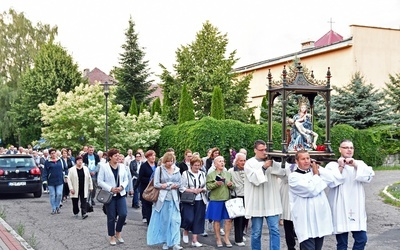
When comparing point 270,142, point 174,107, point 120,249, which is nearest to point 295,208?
point 270,142

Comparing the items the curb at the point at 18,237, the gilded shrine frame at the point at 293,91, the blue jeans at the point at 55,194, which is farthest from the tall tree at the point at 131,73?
the gilded shrine frame at the point at 293,91

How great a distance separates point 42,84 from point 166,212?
39250 millimetres

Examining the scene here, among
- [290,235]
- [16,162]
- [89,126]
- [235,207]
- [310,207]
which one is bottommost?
[290,235]

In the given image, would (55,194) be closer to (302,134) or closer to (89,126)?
(302,134)

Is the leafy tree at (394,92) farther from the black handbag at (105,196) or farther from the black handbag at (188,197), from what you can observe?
the black handbag at (105,196)

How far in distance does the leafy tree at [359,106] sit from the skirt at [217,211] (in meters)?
24.5

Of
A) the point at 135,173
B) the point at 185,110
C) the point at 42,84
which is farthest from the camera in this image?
the point at 42,84

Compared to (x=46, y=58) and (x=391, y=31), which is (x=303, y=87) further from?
(x=46, y=58)

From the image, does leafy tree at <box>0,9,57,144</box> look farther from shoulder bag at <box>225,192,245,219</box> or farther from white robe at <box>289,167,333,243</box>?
white robe at <box>289,167,333,243</box>

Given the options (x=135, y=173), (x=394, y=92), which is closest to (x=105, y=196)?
(x=135, y=173)

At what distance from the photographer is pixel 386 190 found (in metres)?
18.4

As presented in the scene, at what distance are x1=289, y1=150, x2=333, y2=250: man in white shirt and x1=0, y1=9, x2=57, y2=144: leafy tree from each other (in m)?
50.3

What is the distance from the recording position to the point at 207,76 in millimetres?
42750

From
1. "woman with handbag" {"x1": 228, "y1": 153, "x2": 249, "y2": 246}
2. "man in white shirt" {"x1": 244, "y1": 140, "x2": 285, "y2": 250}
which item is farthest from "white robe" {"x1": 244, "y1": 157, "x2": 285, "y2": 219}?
"woman with handbag" {"x1": 228, "y1": 153, "x2": 249, "y2": 246}
